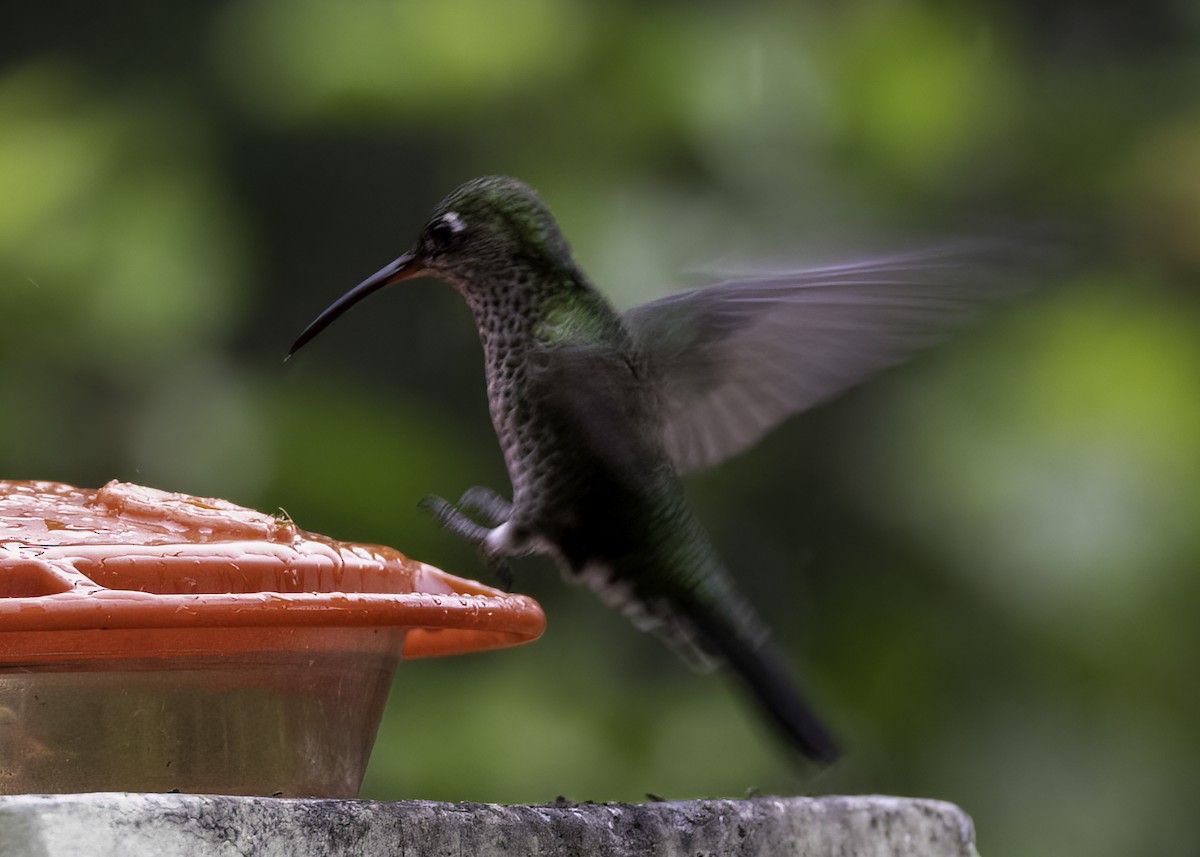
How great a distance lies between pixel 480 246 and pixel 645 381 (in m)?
0.36

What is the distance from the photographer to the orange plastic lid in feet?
4.73

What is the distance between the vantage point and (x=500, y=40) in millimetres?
4117

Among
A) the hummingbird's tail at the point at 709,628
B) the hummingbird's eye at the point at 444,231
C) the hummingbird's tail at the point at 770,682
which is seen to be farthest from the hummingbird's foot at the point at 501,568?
the hummingbird's eye at the point at 444,231

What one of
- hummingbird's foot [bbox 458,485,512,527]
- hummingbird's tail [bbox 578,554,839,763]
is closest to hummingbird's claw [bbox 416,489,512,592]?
hummingbird's foot [bbox 458,485,512,527]

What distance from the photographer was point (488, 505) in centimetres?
236

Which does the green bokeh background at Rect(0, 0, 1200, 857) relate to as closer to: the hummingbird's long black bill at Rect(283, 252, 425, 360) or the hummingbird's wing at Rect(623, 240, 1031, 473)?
the hummingbird's wing at Rect(623, 240, 1031, 473)

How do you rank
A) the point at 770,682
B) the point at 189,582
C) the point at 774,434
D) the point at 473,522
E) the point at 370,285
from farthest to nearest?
the point at 774,434
the point at 770,682
the point at 473,522
the point at 370,285
the point at 189,582

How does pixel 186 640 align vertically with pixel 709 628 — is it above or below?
above

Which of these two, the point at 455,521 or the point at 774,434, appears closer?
the point at 455,521

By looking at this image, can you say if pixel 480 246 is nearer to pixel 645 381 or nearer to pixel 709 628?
pixel 645 381

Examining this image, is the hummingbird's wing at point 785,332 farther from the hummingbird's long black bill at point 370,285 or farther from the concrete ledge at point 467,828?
the concrete ledge at point 467,828

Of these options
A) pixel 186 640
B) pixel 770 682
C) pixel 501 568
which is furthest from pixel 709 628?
pixel 186 640

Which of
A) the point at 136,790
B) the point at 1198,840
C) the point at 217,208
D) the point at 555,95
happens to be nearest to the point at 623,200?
the point at 555,95

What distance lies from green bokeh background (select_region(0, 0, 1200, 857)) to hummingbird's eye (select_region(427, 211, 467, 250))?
151 centimetres
